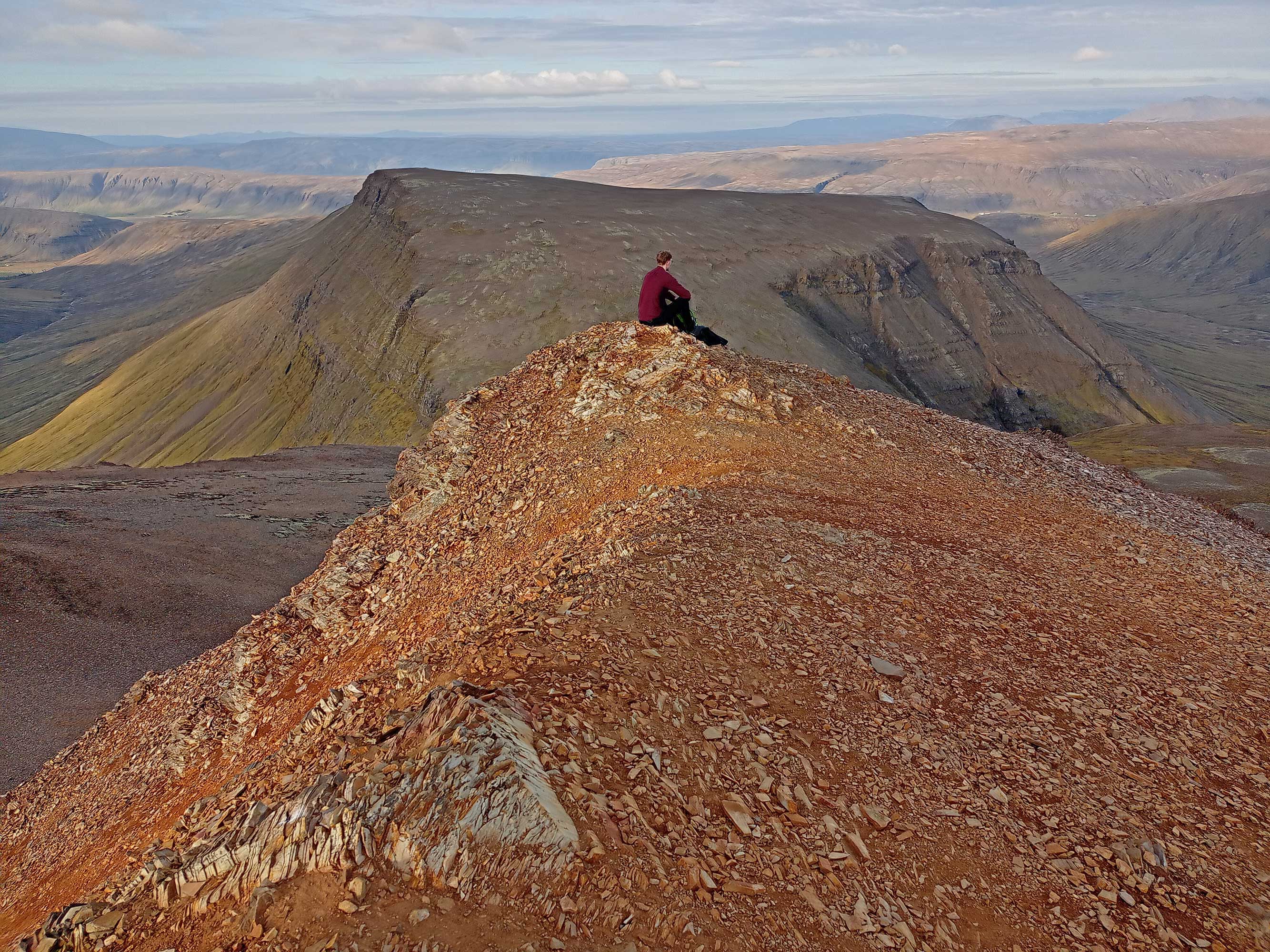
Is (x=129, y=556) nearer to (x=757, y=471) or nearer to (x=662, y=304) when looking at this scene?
(x=662, y=304)

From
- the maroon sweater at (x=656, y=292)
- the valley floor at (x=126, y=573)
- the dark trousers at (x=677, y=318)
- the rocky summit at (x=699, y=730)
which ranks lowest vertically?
the valley floor at (x=126, y=573)

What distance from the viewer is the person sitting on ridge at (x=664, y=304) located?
20969 millimetres

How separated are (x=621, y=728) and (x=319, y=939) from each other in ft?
10.8

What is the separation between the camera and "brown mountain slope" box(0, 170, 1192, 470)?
73.5 m

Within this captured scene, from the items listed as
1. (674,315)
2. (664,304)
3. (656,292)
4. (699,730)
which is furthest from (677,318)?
(699,730)

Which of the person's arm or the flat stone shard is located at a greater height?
the person's arm

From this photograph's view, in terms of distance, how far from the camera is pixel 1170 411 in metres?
102

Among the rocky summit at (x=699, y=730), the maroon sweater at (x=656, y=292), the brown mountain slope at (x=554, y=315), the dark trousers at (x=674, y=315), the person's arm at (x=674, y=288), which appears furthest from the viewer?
the brown mountain slope at (x=554, y=315)

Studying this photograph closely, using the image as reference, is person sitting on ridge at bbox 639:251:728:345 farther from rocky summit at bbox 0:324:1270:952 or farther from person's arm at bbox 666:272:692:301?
rocky summit at bbox 0:324:1270:952

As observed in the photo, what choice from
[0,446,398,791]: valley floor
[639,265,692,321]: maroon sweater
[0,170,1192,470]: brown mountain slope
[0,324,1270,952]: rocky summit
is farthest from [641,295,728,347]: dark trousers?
[0,170,1192,470]: brown mountain slope

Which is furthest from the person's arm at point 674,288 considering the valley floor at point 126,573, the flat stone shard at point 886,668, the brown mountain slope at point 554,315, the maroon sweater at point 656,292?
the brown mountain slope at point 554,315

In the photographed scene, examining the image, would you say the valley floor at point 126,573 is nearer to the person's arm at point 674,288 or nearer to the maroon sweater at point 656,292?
the maroon sweater at point 656,292

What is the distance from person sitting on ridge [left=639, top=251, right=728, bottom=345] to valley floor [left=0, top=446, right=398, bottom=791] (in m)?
20.0

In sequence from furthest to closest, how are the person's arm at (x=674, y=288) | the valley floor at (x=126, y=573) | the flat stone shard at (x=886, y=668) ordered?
the valley floor at (x=126, y=573) < the person's arm at (x=674, y=288) < the flat stone shard at (x=886, y=668)
